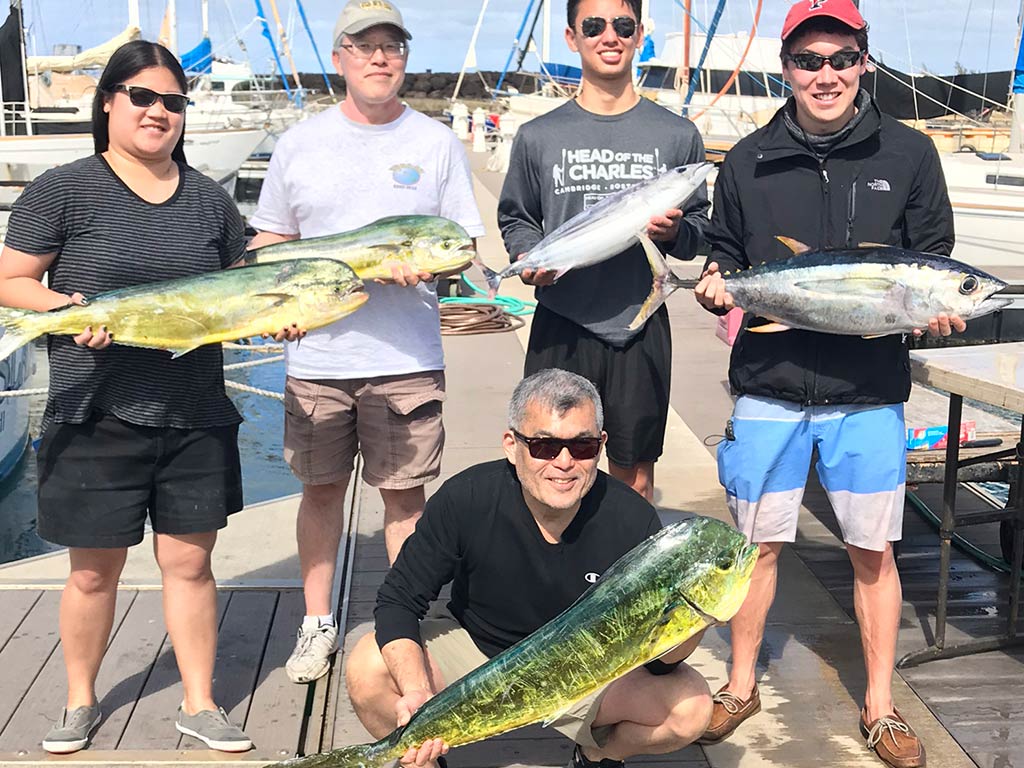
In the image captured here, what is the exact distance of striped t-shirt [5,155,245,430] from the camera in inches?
129

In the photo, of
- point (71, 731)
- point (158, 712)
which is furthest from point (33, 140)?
point (71, 731)

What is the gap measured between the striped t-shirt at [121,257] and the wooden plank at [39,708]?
955 millimetres

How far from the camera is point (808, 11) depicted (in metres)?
3.39

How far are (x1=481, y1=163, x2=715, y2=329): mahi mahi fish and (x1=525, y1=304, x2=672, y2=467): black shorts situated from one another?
1.07 ft

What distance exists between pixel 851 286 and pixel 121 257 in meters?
2.05

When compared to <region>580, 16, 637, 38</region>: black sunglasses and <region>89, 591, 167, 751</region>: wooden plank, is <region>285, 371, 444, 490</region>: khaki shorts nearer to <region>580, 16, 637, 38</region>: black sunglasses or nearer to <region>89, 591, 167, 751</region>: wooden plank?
<region>89, 591, 167, 751</region>: wooden plank

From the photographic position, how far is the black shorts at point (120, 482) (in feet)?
11.1

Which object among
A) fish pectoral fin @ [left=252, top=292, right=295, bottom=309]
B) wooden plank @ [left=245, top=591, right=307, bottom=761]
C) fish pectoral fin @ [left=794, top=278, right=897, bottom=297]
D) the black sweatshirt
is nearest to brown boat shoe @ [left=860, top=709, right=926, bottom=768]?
the black sweatshirt

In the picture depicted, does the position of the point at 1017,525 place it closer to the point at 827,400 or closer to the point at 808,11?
the point at 827,400

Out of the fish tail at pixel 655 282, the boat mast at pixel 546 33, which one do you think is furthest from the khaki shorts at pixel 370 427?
the boat mast at pixel 546 33

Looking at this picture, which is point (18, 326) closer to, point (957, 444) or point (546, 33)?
point (957, 444)

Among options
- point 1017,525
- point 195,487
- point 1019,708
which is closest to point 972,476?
point 1017,525

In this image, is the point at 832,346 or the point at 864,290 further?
the point at 832,346

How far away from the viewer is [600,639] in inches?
102
